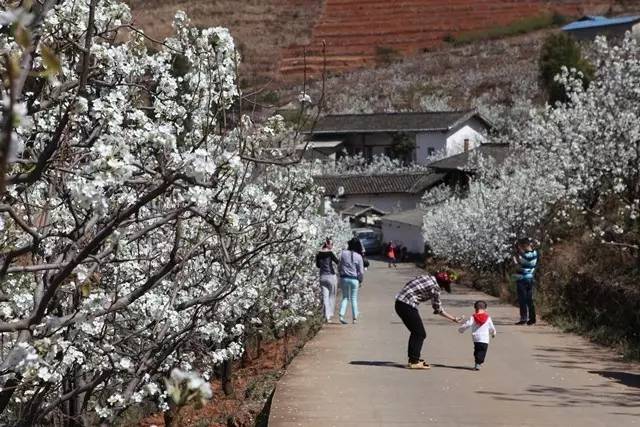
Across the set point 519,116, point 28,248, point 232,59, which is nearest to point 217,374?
point 232,59

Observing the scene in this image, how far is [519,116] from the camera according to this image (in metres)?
75.8

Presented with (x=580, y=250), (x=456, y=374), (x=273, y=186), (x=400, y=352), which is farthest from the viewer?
(x=580, y=250)

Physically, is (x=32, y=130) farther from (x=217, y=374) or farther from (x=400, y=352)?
(x=217, y=374)

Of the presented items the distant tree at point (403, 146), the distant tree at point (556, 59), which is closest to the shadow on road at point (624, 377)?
the distant tree at point (556, 59)

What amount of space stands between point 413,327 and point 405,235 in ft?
152

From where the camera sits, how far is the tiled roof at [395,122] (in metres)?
73.8

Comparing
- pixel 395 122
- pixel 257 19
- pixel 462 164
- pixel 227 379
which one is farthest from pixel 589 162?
pixel 257 19

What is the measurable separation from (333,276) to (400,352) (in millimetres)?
5011

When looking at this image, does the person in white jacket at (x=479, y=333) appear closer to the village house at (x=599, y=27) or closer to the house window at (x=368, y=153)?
the house window at (x=368, y=153)

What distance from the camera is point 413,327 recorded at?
14062 millimetres

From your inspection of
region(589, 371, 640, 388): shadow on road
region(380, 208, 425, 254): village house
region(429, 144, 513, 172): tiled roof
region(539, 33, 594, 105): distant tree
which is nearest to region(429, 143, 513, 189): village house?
region(429, 144, 513, 172): tiled roof

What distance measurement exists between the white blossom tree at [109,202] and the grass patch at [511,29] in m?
114

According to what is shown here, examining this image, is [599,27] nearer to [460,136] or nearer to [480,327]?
[460,136]

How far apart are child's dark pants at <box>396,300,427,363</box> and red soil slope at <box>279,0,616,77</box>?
110 meters
